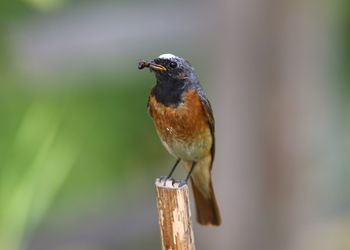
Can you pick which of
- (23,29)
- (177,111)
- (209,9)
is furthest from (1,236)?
(209,9)

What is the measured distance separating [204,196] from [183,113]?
52 centimetres

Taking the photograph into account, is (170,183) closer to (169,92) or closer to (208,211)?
(169,92)

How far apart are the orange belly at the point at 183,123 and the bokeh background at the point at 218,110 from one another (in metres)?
0.80

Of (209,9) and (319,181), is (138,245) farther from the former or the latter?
(209,9)

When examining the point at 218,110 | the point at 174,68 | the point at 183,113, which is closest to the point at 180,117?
the point at 183,113

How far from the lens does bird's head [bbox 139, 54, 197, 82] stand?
3.86 metres

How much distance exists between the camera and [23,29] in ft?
16.2

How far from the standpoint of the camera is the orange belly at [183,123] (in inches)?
159

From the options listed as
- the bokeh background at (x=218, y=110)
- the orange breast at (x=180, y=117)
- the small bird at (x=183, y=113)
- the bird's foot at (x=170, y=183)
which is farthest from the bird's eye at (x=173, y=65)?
the bokeh background at (x=218, y=110)

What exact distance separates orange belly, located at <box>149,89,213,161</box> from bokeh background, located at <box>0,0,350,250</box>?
80cm

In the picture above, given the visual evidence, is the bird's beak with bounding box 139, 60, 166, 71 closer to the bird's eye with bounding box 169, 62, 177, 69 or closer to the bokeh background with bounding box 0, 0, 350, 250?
the bird's eye with bounding box 169, 62, 177, 69

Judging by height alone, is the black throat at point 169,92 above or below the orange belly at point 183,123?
above

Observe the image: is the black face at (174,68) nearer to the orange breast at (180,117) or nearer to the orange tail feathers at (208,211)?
the orange breast at (180,117)

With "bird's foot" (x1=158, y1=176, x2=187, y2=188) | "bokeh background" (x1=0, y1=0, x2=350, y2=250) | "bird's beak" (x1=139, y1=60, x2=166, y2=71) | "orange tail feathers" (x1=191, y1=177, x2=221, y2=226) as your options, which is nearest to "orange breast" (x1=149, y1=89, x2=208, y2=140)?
"bird's beak" (x1=139, y1=60, x2=166, y2=71)
